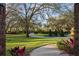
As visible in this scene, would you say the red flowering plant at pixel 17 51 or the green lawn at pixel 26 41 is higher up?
the green lawn at pixel 26 41

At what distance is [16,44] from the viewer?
12.1 ft

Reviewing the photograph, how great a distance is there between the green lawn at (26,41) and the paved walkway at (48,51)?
0.04 meters

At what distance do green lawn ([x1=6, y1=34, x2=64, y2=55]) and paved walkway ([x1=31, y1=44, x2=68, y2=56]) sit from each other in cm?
4

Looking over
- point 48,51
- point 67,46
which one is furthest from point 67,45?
point 48,51

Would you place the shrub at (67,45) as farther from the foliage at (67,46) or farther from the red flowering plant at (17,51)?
the red flowering plant at (17,51)

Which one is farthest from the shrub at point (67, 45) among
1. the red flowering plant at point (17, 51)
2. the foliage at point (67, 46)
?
the red flowering plant at point (17, 51)

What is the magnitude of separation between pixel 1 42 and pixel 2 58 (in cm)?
15

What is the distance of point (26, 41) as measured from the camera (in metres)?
3.69

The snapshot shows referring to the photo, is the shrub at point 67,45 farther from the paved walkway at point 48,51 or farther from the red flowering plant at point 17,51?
the red flowering plant at point 17,51

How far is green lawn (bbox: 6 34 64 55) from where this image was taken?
368 cm

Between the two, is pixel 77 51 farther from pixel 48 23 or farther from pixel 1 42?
pixel 1 42

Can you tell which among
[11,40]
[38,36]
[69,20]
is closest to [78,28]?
[69,20]

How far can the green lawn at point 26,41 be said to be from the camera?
3.68 meters

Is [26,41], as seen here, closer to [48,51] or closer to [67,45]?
[48,51]
